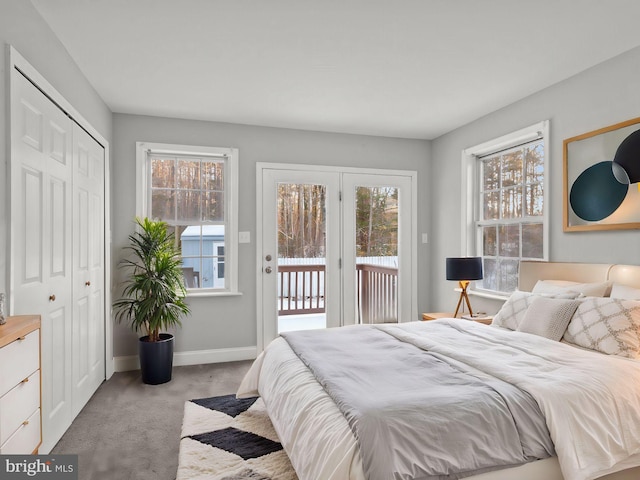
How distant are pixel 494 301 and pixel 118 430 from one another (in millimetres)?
3284

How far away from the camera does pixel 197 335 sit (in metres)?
4.28

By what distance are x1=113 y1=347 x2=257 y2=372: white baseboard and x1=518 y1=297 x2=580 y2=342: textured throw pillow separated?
2.75 metres

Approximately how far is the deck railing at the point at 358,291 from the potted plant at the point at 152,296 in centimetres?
112

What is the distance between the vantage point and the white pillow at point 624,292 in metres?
2.49

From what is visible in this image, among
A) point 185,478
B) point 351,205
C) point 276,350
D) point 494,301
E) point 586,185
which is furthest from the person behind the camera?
point 351,205

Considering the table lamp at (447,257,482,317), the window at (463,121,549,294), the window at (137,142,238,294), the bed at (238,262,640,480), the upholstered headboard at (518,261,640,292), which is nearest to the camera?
the bed at (238,262,640,480)

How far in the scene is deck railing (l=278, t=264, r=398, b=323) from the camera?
4.61 m

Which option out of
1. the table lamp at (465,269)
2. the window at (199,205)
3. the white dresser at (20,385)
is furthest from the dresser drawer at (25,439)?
the table lamp at (465,269)

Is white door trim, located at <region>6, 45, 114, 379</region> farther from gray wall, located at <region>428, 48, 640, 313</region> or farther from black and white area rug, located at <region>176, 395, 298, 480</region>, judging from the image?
gray wall, located at <region>428, 48, 640, 313</region>

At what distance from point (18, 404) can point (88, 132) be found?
2.32m

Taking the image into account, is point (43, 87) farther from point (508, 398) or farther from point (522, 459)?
point (522, 459)

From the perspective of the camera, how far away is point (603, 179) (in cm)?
292

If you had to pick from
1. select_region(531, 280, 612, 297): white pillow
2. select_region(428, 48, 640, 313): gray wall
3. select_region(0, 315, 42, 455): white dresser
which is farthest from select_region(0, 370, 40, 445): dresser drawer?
select_region(428, 48, 640, 313): gray wall

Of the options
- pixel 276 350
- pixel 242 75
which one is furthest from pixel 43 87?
pixel 276 350
